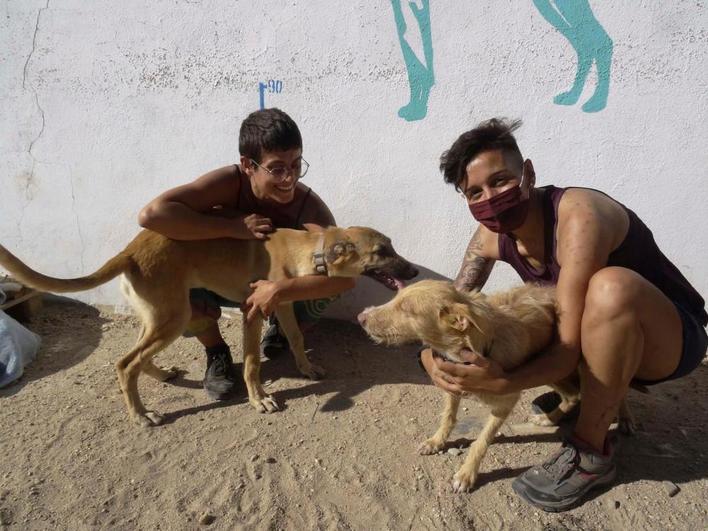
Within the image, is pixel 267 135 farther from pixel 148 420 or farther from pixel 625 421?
pixel 625 421

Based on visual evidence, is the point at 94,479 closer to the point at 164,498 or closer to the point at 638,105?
the point at 164,498

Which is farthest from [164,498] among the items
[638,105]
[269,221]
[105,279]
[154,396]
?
[638,105]

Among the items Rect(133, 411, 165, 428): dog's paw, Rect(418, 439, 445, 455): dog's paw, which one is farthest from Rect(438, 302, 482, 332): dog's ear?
Rect(133, 411, 165, 428): dog's paw

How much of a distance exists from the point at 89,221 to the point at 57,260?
0.57m

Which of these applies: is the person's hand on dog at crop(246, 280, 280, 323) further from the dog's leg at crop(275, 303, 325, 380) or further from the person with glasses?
the dog's leg at crop(275, 303, 325, 380)

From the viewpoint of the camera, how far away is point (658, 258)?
8.66 ft

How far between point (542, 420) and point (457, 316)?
131cm

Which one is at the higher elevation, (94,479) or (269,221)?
(269,221)

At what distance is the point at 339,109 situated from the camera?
4.06 m

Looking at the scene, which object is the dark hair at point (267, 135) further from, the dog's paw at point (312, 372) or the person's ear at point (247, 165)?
the dog's paw at point (312, 372)

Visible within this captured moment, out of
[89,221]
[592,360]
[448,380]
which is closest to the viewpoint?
[592,360]

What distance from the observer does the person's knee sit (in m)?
2.21

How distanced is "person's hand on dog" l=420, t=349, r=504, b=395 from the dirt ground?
58cm

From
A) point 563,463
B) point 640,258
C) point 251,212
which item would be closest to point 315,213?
point 251,212
